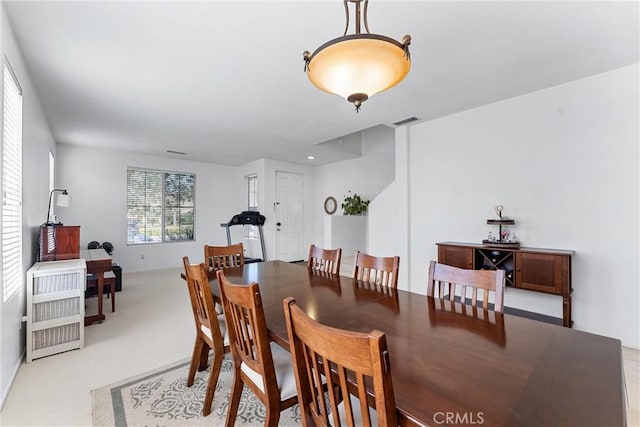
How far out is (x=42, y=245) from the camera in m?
2.96

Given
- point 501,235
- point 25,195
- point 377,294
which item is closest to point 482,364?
point 377,294

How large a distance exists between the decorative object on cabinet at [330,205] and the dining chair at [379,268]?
196 inches

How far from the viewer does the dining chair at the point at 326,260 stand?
2.50m

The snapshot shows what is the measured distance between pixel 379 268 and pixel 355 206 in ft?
15.2

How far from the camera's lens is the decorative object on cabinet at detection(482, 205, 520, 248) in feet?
10.4

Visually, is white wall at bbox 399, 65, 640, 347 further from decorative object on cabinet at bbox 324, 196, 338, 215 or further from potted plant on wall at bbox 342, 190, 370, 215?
decorative object on cabinet at bbox 324, 196, 338, 215

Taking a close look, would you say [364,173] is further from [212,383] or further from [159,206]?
[212,383]

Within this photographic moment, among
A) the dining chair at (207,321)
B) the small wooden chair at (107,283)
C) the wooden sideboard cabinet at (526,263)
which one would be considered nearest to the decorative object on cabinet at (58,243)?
the small wooden chair at (107,283)

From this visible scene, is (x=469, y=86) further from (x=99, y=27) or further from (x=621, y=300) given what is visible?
(x=99, y=27)

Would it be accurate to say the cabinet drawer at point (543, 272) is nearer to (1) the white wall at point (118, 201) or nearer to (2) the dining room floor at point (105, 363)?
(2) the dining room floor at point (105, 363)

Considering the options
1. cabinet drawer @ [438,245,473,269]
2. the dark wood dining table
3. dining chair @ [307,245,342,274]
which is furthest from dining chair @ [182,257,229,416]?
cabinet drawer @ [438,245,473,269]

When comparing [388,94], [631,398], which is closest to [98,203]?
[388,94]

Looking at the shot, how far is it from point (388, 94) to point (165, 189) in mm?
5406

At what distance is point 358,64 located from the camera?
1400mm
